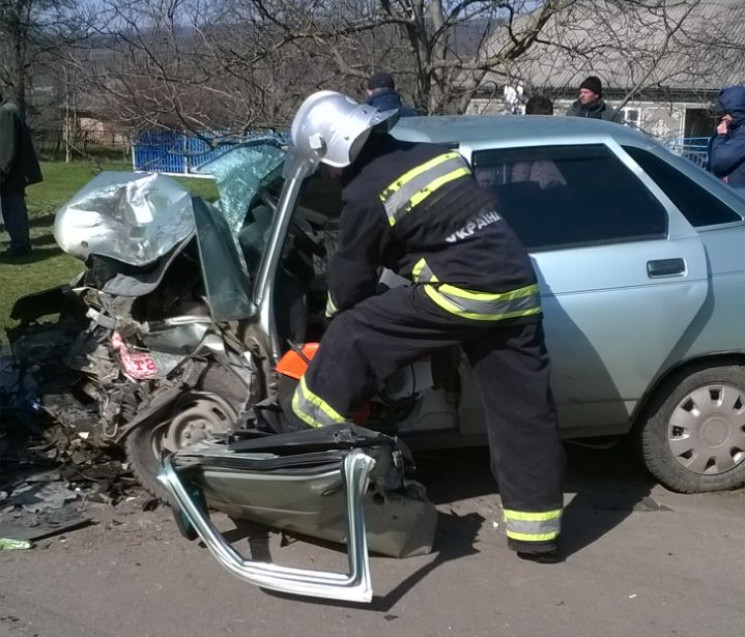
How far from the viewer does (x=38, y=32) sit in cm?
2411

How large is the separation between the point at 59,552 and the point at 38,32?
22443 millimetres

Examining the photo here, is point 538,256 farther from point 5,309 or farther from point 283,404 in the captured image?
point 5,309

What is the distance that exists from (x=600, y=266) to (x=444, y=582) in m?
1.54

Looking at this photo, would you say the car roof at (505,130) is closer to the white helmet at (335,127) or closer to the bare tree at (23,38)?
the white helmet at (335,127)

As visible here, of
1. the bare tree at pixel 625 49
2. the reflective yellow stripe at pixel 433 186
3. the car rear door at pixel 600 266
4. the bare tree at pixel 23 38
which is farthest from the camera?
the bare tree at pixel 23 38

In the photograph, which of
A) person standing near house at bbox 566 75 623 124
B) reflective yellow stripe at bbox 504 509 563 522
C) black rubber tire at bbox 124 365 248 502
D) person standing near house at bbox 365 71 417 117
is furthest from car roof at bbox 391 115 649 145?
person standing near house at bbox 566 75 623 124

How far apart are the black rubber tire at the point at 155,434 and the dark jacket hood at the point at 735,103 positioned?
461 centimetres

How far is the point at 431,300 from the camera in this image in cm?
389

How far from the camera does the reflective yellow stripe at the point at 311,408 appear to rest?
158 inches

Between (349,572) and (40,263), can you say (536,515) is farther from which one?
(40,263)

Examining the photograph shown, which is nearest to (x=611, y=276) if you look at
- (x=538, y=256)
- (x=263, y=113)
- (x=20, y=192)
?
(x=538, y=256)

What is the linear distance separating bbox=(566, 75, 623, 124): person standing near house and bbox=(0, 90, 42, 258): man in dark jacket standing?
6301 millimetres

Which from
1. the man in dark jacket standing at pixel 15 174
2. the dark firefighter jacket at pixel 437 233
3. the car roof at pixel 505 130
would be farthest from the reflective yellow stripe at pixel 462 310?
the man in dark jacket standing at pixel 15 174

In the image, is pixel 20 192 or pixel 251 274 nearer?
pixel 251 274
